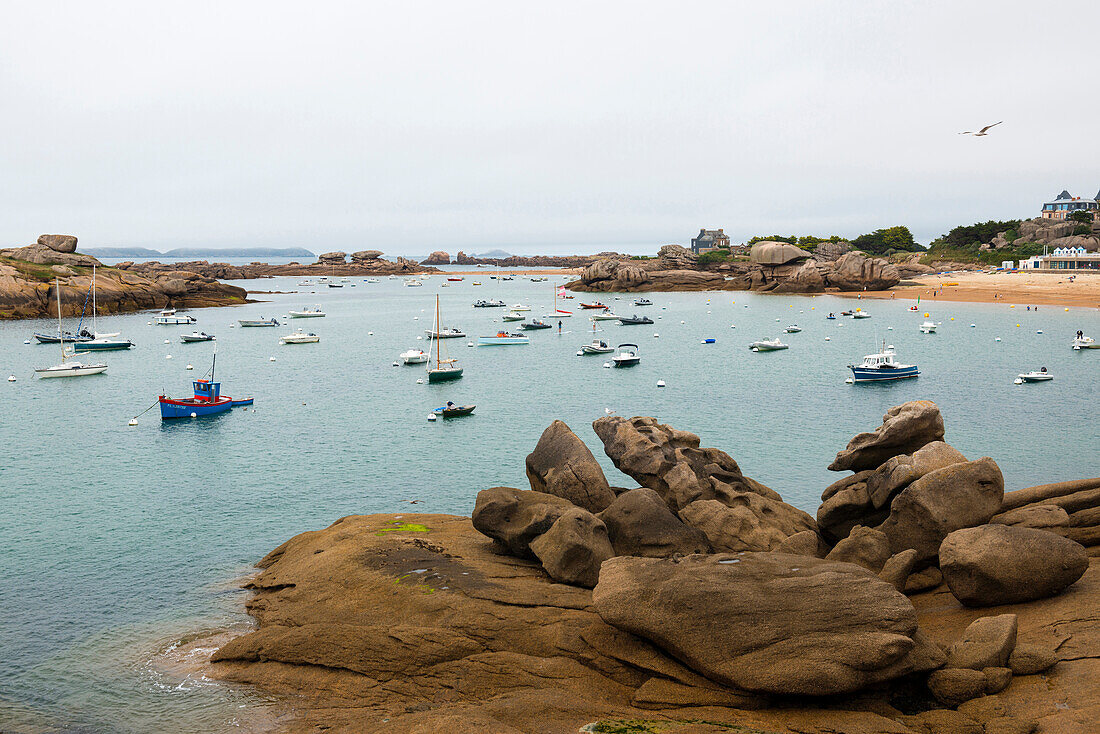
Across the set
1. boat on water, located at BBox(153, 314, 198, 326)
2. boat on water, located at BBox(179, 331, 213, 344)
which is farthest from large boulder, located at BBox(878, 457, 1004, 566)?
boat on water, located at BBox(153, 314, 198, 326)

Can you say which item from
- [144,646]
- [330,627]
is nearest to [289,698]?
[330,627]

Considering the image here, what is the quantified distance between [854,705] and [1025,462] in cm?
2971

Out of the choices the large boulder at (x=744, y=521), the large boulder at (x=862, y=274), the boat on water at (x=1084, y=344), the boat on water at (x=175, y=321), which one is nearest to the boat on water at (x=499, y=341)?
the boat on water at (x=175, y=321)

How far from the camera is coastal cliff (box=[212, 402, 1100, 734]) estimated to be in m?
12.7

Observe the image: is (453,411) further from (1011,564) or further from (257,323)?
(257,323)

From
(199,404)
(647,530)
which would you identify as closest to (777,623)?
(647,530)

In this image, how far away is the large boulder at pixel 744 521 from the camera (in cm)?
2094

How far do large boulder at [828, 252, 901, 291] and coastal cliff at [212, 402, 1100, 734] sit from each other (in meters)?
143

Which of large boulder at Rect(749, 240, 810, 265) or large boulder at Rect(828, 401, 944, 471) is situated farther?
large boulder at Rect(749, 240, 810, 265)

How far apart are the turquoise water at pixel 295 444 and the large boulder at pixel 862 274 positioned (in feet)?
172

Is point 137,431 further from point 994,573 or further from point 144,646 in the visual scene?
point 994,573

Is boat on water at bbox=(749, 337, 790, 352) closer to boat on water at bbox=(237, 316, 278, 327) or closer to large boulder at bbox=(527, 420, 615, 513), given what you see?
large boulder at bbox=(527, 420, 615, 513)

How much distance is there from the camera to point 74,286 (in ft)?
415

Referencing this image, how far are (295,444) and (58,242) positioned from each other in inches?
5107
